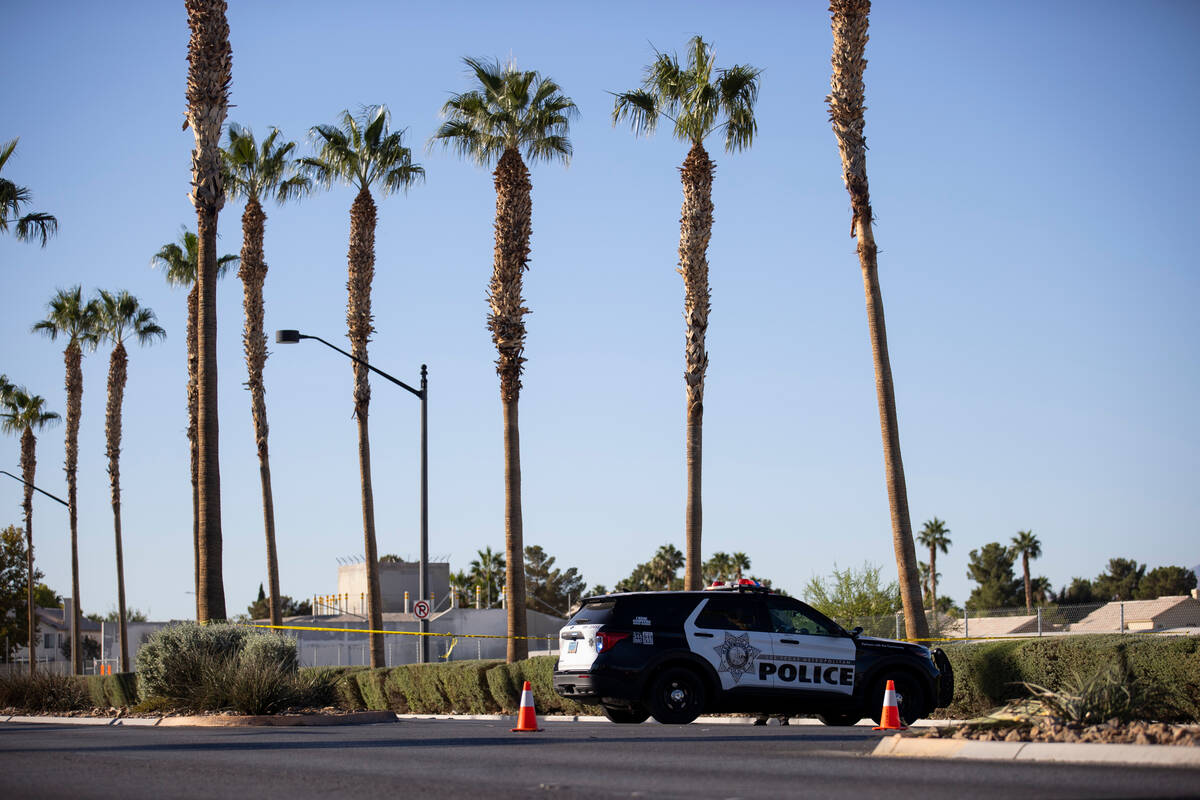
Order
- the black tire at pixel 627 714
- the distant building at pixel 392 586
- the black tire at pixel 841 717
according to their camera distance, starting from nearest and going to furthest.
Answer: the black tire at pixel 841 717 → the black tire at pixel 627 714 → the distant building at pixel 392 586

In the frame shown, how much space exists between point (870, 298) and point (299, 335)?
502 inches

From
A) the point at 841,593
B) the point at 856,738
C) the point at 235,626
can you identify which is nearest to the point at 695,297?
the point at 235,626

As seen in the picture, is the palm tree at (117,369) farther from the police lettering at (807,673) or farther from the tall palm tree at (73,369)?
the police lettering at (807,673)

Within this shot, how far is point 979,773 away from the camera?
31.5 feet

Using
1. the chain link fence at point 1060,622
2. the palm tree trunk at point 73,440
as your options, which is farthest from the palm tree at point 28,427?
the chain link fence at point 1060,622

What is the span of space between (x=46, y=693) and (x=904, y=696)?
20628 millimetres

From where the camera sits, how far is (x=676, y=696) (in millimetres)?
16203

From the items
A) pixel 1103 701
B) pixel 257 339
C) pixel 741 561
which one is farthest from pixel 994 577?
pixel 1103 701

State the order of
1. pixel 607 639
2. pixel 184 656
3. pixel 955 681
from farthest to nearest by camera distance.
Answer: pixel 184 656, pixel 955 681, pixel 607 639

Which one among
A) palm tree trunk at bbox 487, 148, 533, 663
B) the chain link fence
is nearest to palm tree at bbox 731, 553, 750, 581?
the chain link fence

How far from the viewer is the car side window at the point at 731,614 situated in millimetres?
16441

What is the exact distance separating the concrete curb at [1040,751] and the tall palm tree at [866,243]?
991cm

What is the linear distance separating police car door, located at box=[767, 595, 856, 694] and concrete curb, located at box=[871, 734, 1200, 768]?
4624 millimetres

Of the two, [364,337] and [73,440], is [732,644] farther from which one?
[73,440]
